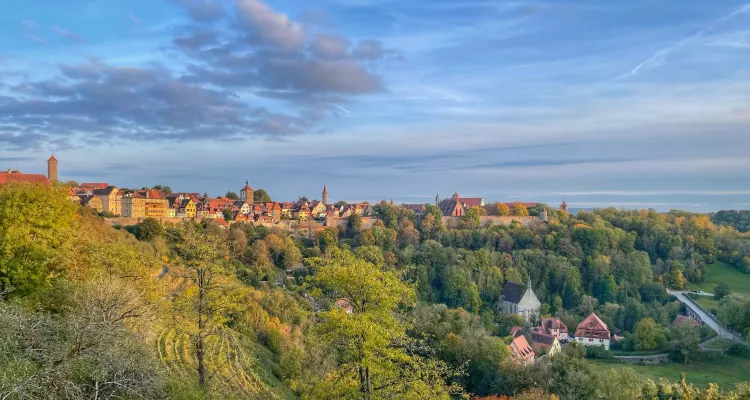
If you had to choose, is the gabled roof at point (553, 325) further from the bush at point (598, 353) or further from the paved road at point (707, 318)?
the paved road at point (707, 318)

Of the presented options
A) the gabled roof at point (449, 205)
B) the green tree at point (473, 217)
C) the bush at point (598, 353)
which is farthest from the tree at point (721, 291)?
the gabled roof at point (449, 205)

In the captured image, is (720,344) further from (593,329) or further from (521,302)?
(521,302)

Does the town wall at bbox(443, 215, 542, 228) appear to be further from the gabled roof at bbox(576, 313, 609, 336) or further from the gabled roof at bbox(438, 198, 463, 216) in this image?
the gabled roof at bbox(576, 313, 609, 336)

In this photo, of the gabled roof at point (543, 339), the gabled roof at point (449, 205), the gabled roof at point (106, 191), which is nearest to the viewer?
the gabled roof at point (543, 339)

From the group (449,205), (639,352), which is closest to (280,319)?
(639,352)

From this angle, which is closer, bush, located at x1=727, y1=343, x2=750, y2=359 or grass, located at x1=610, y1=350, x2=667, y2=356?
bush, located at x1=727, y1=343, x2=750, y2=359

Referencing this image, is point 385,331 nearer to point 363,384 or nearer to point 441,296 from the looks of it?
point 363,384

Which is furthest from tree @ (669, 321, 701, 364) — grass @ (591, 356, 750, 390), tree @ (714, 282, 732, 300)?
tree @ (714, 282, 732, 300)
